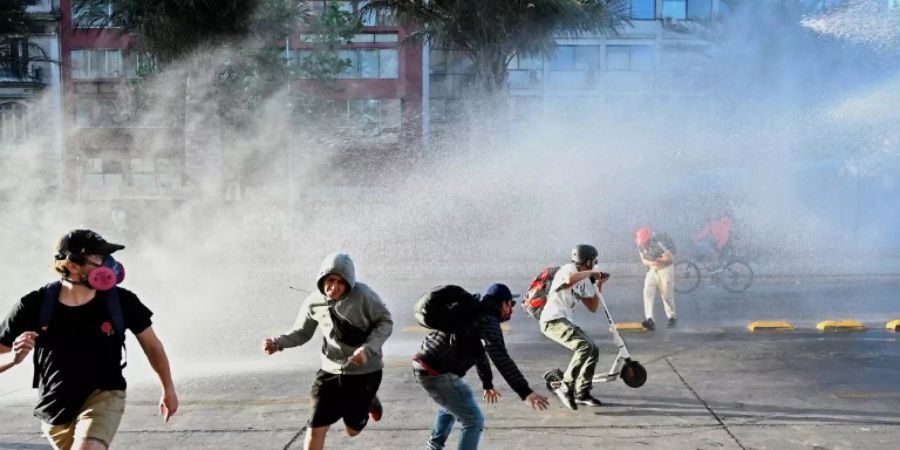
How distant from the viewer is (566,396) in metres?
7.33

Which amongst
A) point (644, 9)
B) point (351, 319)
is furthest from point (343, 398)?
point (644, 9)

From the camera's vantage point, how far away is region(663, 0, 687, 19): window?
39.2 meters

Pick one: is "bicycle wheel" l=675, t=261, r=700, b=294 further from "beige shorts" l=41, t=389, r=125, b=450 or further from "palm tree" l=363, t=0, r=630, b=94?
"beige shorts" l=41, t=389, r=125, b=450

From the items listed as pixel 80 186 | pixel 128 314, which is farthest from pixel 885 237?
pixel 80 186

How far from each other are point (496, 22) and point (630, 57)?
13820 mm

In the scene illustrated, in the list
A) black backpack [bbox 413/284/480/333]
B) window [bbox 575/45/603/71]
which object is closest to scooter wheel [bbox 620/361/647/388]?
black backpack [bbox 413/284/480/333]

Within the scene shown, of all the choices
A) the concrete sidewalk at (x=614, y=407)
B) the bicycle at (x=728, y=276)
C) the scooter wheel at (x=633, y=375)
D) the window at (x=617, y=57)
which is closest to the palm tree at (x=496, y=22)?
the window at (x=617, y=57)

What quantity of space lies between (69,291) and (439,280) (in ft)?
47.3

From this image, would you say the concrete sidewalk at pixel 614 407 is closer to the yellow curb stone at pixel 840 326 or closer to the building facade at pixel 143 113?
the yellow curb stone at pixel 840 326

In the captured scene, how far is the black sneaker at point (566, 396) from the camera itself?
7301 mm

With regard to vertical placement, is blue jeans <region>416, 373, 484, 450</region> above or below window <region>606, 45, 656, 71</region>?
below

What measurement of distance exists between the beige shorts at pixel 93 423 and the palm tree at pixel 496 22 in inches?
885

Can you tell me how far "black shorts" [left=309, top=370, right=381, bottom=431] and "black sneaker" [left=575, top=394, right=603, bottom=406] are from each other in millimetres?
2788

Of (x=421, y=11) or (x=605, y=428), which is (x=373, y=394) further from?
(x=421, y=11)
